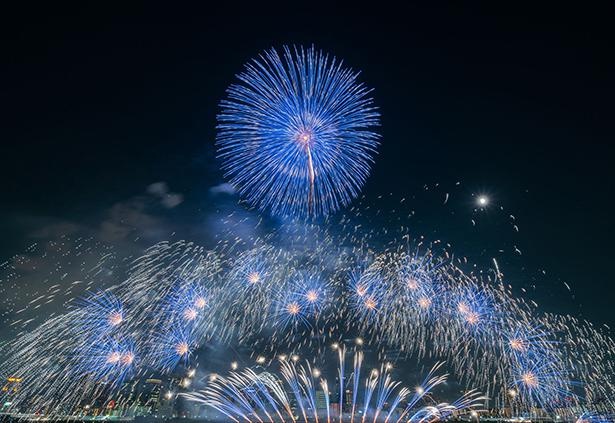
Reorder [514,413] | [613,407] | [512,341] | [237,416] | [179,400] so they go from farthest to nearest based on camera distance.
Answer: [514,413] → [613,407] → [179,400] → [237,416] → [512,341]

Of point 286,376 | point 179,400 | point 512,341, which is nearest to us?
point 512,341

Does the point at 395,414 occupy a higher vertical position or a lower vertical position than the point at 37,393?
lower

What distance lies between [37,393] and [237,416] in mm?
82463

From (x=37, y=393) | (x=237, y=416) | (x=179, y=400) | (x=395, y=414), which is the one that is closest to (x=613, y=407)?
(x=395, y=414)

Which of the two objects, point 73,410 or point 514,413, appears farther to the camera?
point 514,413

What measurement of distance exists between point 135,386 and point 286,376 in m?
90.6

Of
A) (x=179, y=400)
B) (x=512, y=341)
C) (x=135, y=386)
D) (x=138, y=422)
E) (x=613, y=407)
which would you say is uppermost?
(x=135, y=386)

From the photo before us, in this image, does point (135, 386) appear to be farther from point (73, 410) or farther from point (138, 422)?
point (138, 422)

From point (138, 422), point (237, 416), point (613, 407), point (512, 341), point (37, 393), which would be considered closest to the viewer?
point (512, 341)

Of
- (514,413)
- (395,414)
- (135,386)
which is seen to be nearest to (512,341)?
(395,414)

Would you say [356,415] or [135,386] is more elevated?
[135,386]

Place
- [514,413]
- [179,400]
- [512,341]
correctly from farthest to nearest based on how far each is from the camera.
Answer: [514,413]
[179,400]
[512,341]

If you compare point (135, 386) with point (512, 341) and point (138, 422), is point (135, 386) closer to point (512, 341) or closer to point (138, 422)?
point (138, 422)

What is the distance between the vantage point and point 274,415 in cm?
5916
